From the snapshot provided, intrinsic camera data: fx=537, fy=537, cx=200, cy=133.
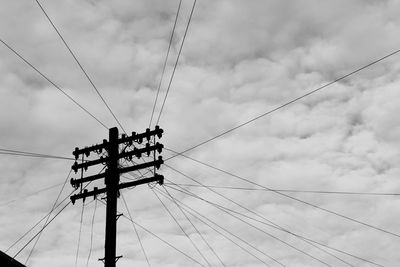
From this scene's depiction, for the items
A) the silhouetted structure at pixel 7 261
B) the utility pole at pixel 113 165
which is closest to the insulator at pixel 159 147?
the utility pole at pixel 113 165

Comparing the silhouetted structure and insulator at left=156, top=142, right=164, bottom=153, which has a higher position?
insulator at left=156, top=142, right=164, bottom=153

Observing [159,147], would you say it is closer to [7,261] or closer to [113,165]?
[113,165]

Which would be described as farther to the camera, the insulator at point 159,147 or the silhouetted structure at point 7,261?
the insulator at point 159,147

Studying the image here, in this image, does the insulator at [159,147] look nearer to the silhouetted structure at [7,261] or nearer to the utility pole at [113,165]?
the utility pole at [113,165]

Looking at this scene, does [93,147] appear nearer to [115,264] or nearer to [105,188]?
[105,188]

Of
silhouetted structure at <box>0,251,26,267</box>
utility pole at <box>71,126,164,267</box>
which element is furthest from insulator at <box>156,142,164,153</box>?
silhouetted structure at <box>0,251,26,267</box>

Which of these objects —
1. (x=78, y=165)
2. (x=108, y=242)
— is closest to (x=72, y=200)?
(x=78, y=165)

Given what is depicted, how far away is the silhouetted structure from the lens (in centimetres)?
1532

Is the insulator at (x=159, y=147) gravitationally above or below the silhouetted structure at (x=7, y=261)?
above

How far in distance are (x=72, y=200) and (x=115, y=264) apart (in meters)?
3.27

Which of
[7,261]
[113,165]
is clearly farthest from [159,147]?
[7,261]

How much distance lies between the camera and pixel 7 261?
15.5 m

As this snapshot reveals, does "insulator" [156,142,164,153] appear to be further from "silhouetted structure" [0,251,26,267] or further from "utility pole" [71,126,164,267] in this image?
"silhouetted structure" [0,251,26,267]

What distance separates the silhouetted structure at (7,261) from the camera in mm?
15320
